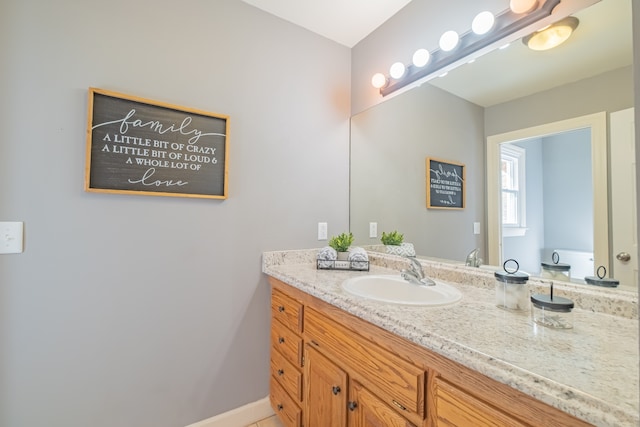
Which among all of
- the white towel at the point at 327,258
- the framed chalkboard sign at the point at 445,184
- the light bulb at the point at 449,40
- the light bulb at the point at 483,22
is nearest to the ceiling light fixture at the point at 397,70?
the light bulb at the point at 449,40

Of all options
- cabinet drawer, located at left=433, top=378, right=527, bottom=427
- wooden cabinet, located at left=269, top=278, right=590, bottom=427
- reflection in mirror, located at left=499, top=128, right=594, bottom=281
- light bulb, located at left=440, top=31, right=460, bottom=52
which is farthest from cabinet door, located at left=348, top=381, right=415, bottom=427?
light bulb, located at left=440, top=31, right=460, bottom=52

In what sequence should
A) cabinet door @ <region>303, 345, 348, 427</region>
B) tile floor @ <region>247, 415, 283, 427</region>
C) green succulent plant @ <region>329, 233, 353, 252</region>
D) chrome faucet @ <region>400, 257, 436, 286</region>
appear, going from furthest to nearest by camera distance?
green succulent plant @ <region>329, 233, 353, 252</region>, tile floor @ <region>247, 415, 283, 427</region>, chrome faucet @ <region>400, 257, 436, 286</region>, cabinet door @ <region>303, 345, 348, 427</region>

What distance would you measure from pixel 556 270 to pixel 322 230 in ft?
4.02

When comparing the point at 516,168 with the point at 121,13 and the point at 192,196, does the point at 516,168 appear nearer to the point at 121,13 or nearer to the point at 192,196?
the point at 192,196

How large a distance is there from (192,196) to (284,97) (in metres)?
0.85

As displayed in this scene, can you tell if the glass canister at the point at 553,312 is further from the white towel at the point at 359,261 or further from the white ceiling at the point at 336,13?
the white ceiling at the point at 336,13

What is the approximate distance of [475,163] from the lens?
1.39m

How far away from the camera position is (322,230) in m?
1.88

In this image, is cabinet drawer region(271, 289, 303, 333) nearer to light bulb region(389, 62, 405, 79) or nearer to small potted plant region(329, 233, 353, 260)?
small potted plant region(329, 233, 353, 260)

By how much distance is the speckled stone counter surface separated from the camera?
19.0 inches

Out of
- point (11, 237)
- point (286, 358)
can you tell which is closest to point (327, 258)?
point (286, 358)

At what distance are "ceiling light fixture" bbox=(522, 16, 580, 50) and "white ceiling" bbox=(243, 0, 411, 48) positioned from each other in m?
0.79

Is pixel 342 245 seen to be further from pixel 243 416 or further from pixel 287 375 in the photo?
pixel 243 416

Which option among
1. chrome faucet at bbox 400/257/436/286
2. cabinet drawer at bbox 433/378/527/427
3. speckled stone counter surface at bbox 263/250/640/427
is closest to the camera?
speckled stone counter surface at bbox 263/250/640/427
